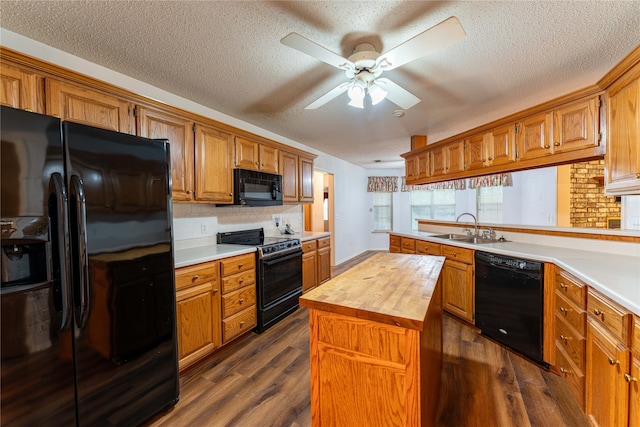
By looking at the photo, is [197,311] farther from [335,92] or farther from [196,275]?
[335,92]

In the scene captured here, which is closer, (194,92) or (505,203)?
(194,92)

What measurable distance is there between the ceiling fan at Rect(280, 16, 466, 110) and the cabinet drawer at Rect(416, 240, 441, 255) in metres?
1.89

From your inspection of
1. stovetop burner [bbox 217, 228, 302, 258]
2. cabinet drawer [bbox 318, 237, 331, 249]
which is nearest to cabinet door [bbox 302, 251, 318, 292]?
cabinet drawer [bbox 318, 237, 331, 249]

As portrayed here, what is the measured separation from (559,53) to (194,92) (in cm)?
297

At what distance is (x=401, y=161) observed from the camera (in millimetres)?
6586

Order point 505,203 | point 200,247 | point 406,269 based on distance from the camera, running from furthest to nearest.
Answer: point 505,203 < point 200,247 < point 406,269

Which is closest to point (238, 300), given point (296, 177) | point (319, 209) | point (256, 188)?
point (256, 188)

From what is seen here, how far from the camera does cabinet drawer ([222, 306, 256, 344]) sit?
248 cm

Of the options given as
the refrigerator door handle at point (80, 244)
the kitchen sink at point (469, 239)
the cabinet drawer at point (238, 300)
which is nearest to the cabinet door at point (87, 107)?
the refrigerator door handle at point (80, 244)

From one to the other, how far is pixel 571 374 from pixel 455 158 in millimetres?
2369

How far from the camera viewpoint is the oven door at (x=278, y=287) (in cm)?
288

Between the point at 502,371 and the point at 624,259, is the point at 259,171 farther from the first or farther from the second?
the point at 624,259

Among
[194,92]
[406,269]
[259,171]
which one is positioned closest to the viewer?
[406,269]

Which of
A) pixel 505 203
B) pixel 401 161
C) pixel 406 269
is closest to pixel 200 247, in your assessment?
pixel 406 269
